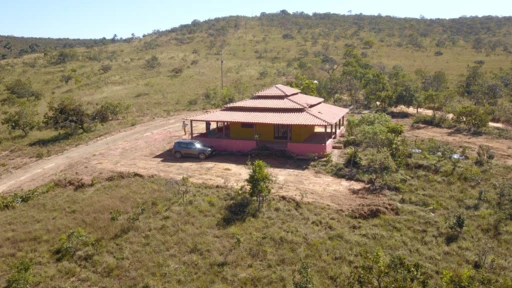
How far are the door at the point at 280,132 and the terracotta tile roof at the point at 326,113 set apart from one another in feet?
7.96

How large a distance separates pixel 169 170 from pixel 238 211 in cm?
774

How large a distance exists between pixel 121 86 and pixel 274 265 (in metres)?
50.5

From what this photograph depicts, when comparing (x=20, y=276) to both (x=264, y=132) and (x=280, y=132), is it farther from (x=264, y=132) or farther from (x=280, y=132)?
(x=280, y=132)

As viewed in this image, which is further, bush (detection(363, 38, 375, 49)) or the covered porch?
bush (detection(363, 38, 375, 49))

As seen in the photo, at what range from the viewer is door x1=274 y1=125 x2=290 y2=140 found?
92.5 ft

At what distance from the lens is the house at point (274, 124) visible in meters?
25.6

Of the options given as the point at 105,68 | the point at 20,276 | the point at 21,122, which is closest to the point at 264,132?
the point at 20,276

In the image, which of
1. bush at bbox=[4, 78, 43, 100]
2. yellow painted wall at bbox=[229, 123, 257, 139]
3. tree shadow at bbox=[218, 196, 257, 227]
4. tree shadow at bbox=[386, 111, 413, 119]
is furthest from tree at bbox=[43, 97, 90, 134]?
tree shadow at bbox=[386, 111, 413, 119]

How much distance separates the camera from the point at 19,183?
23.6 meters

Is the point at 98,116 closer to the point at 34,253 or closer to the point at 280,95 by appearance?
the point at 280,95

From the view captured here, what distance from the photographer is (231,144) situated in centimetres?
2716

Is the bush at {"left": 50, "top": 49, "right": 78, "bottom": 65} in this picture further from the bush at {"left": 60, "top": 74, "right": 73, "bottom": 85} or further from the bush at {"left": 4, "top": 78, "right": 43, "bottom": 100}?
the bush at {"left": 4, "top": 78, "right": 43, "bottom": 100}

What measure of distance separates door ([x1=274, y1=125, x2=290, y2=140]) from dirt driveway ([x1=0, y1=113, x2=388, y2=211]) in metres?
3.73

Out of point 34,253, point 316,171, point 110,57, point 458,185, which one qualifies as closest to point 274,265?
point 316,171
